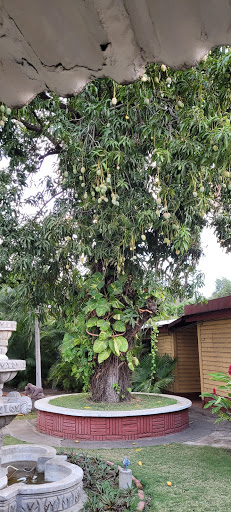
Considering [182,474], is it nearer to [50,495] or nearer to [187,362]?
[50,495]

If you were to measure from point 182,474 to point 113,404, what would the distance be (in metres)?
3.57

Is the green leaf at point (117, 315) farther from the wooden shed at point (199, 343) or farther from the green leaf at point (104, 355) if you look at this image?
the wooden shed at point (199, 343)

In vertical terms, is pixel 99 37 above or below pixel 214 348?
above

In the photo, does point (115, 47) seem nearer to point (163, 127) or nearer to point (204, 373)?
point (163, 127)

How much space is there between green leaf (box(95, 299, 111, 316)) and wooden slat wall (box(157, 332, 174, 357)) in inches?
221

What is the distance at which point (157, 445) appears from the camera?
7367 millimetres

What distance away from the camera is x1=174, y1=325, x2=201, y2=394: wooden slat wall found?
13.2 m

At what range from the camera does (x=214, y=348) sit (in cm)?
1097

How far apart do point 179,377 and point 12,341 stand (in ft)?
24.1

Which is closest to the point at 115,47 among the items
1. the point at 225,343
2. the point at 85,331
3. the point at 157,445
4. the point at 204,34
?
the point at 204,34

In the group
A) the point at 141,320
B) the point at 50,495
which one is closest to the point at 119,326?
the point at 141,320

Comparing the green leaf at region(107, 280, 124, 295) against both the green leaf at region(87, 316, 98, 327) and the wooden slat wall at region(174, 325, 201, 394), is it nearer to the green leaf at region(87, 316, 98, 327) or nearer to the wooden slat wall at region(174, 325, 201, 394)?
the green leaf at region(87, 316, 98, 327)

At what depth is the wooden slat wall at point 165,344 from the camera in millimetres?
14000

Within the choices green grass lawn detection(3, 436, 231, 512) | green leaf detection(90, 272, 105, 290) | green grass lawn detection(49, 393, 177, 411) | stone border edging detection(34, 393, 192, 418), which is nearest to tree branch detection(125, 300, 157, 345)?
green leaf detection(90, 272, 105, 290)
